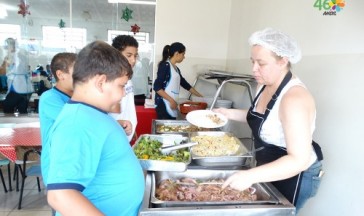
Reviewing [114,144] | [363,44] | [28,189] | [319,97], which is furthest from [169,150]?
[28,189]

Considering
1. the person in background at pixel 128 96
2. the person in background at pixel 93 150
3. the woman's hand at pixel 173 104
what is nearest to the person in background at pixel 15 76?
the woman's hand at pixel 173 104

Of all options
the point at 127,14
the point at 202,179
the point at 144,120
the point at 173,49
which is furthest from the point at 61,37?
the point at 202,179

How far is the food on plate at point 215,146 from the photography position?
119cm

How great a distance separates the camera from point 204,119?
58.2 inches

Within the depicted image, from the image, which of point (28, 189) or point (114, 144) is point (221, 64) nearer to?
point (28, 189)

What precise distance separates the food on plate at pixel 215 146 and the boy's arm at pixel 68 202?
2.16ft

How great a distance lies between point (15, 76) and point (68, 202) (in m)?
3.68

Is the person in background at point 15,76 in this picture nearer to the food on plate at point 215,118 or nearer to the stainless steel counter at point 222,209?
the food on plate at point 215,118

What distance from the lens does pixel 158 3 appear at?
304cm

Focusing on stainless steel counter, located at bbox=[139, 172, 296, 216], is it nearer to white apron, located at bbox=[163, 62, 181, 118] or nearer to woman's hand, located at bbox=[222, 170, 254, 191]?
woman's hand, located at bbox=[222, 170, 254, 191]

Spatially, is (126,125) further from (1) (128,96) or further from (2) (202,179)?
(2) (202,179)

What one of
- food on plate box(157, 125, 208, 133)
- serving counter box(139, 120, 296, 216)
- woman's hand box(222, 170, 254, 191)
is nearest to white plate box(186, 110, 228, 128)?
food on plate box(157, 125, 208, 133)

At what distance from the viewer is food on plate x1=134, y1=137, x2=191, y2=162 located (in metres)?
1.09

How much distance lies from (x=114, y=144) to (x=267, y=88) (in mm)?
719
